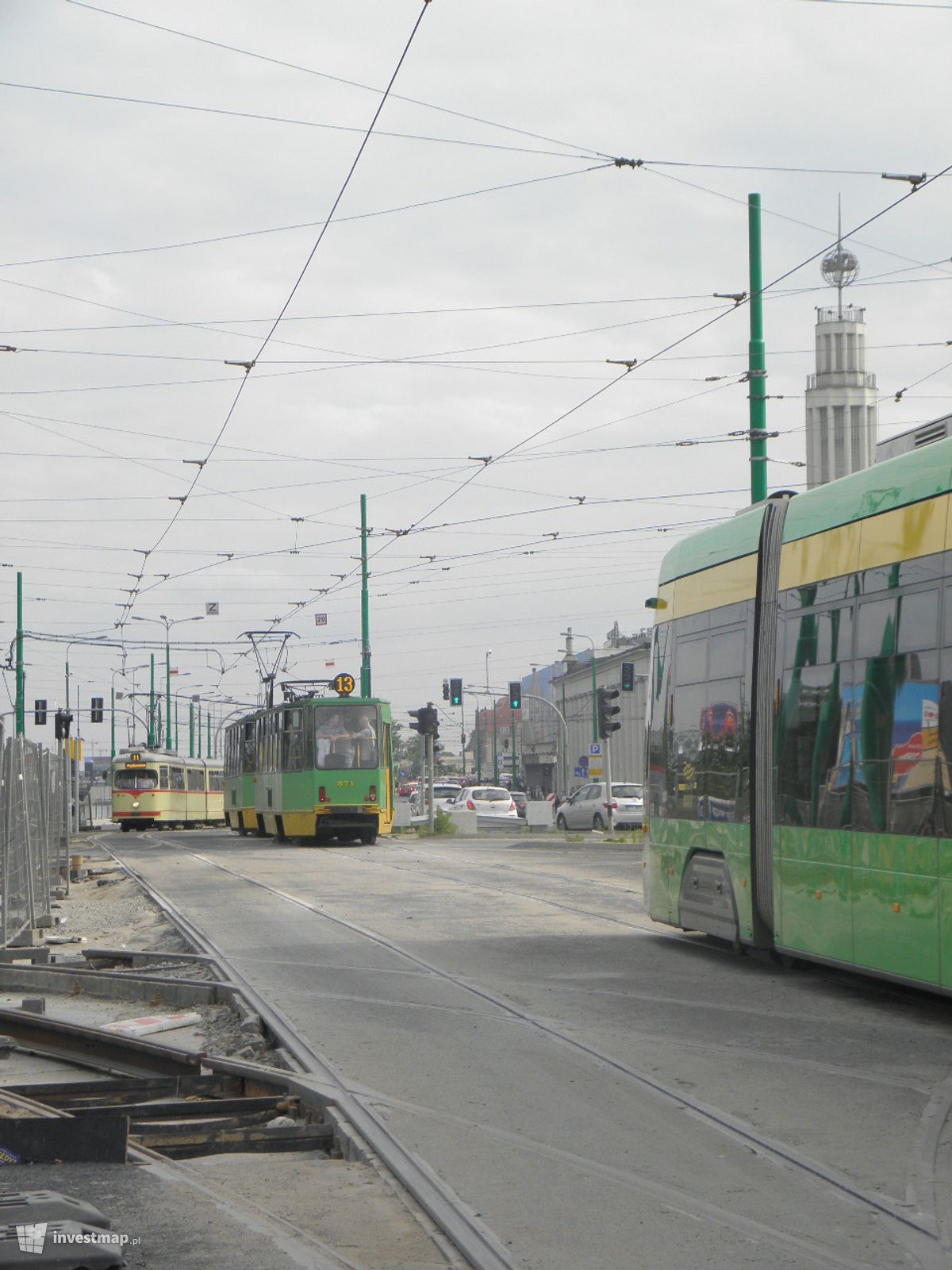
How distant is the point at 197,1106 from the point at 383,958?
526cm

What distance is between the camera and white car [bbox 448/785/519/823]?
5409 cm

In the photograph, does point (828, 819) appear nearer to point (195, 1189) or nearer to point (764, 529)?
point (764, 529)

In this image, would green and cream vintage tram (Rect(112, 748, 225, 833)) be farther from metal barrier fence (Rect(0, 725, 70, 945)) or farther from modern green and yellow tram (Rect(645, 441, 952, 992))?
modern green and yellow tram (Rect(645, 441, 952, 992))

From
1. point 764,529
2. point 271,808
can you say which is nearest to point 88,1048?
point 764,529

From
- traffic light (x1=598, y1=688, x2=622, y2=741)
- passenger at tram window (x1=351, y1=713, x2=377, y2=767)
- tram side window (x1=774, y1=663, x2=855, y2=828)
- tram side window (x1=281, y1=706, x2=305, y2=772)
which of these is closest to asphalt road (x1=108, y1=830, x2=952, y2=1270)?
tram side window (x1=774, y1=663, x2=855, y2=828)

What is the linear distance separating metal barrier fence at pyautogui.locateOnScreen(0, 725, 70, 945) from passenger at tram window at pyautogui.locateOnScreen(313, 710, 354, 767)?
14957mm

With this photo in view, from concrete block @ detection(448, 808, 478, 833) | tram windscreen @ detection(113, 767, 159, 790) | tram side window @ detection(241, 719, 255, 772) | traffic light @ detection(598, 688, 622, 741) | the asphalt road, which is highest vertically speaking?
traffic light @ detection(598, 688, 622, 741)

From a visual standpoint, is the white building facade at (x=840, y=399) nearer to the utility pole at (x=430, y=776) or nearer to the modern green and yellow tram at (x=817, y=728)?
the utility pole at (x=430, y=776)

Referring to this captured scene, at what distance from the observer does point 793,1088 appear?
7121 mm

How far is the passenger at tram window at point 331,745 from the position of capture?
33.3 metres

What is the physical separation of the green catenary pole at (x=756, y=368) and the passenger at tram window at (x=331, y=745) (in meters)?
15.9

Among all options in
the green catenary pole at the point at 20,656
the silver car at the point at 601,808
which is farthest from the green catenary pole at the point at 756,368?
the green catenary pole at the point at 20,656

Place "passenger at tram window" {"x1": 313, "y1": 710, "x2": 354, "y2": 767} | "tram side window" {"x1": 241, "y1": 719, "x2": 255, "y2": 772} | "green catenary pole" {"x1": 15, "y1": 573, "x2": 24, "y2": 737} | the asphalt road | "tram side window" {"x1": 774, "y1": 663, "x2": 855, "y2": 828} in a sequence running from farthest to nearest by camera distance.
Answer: "green catenary pole" {"x1": 15, "y1": 573, "x2": 24, "y2": 737} < "tram side window" {"x1": 241, "y1": 719, "x2": 255, "y2": 772} < "passenger at tram window" {"x1": 313, "y1": 710, "x2": 354, "y2": 767} < "tram side window" {"x1": 774, "y1": 663, "x2": 855, "y2": 828} < the asphalt road

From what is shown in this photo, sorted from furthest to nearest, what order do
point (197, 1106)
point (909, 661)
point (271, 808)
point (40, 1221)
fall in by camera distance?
point (271, 808) < point (909, 661) < point (197, 1106) < point (40, 1221)
